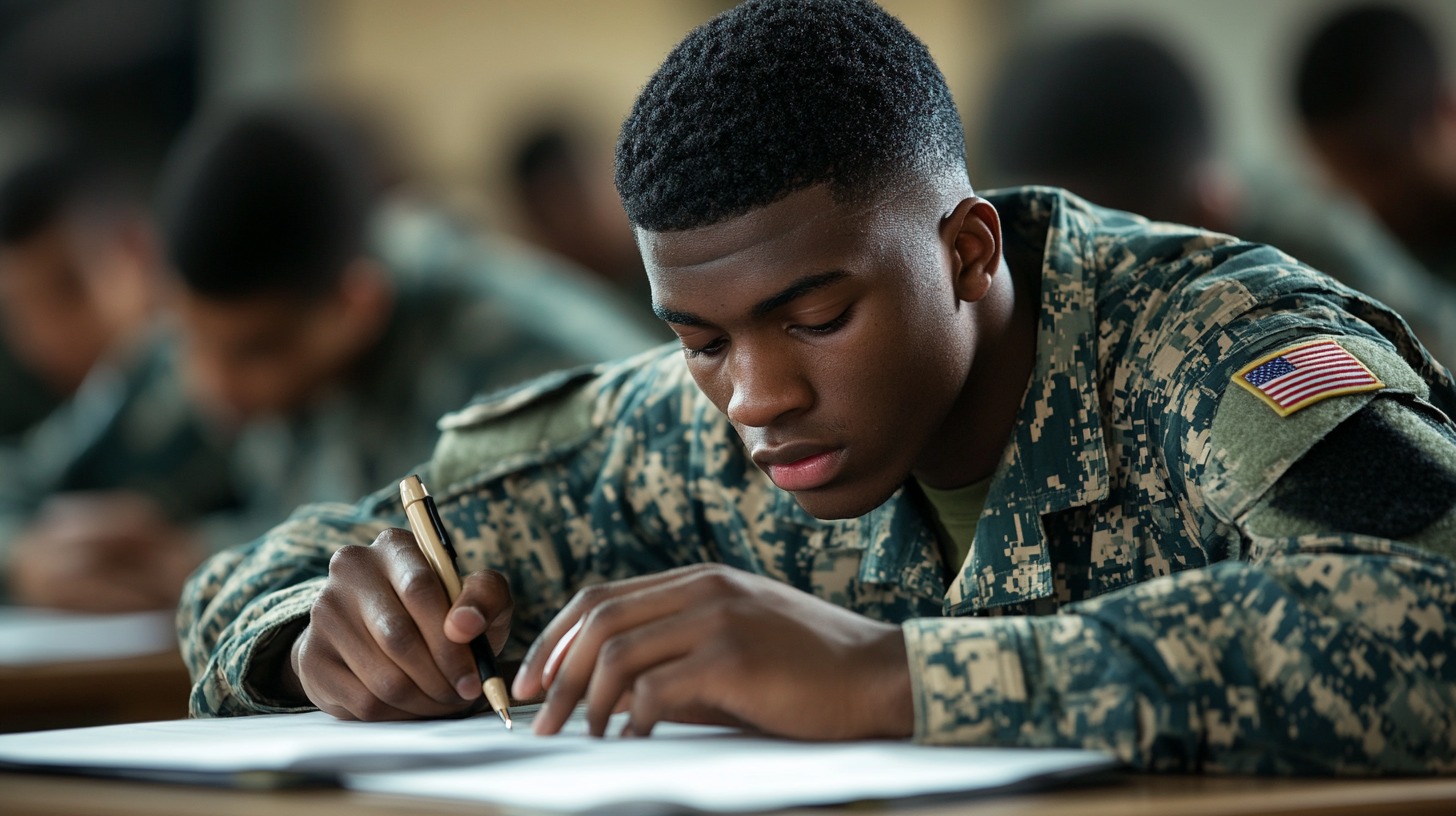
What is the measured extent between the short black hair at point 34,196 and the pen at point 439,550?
325 centimetres

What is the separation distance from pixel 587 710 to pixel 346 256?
2.10 m

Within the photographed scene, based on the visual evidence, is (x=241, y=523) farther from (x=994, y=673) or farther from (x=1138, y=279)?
(x=994, y=673)

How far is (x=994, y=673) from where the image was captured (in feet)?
3.73

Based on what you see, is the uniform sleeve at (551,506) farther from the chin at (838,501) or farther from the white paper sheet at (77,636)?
the white paper sheet at (77,636)

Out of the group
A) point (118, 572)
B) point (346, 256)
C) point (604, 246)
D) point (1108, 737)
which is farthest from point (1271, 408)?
point (604, 246)

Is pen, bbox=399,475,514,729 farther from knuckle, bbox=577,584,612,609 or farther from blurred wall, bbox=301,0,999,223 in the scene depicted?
blurred wall, bbox=301,0,999,223

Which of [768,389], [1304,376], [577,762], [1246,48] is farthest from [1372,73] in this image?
[577,762]

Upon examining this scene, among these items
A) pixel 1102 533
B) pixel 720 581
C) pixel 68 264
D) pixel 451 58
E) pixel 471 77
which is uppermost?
pixel 451 58

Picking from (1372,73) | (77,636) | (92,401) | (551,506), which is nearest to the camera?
(551,506)

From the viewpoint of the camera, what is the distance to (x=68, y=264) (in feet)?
14.7

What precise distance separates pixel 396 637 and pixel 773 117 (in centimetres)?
53

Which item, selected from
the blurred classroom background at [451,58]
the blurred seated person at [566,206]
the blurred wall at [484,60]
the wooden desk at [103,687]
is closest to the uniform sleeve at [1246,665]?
the wooden desk at [103,687]

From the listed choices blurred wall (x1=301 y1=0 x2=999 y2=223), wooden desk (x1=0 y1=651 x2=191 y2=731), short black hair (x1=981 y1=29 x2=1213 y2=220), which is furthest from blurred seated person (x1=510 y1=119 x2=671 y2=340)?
wooden desk (x1=0 y1=651 x2=191 y2=731)

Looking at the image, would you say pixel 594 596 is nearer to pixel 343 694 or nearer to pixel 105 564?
pixel 343 694
